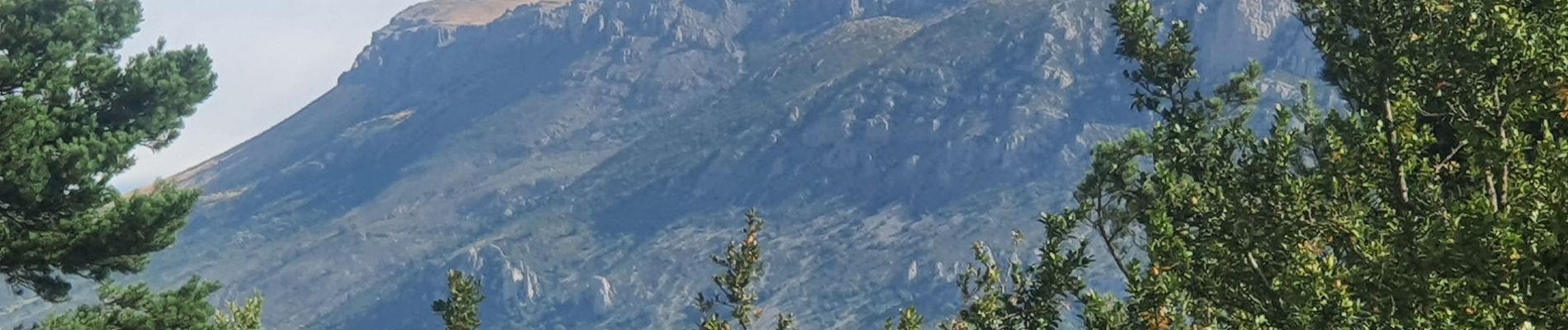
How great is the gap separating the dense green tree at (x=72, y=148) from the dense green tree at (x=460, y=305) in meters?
5.77

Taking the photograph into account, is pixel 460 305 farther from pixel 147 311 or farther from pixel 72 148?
pixel 72 148

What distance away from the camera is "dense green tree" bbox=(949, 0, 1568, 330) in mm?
11461

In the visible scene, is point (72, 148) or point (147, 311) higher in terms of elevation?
point (72, 148)

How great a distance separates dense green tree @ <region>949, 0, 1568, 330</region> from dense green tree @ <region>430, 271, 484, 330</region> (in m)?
14.8

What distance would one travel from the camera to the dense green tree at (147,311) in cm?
2875

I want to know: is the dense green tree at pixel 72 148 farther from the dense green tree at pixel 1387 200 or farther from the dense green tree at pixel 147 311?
the dense green tree at pixel 1387 200

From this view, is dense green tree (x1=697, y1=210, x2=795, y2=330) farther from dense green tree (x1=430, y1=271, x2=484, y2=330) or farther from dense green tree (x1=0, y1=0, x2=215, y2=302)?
dense green tree (x1=0, y1=0, x2=215, y2=302)

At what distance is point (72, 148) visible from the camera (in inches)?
1130

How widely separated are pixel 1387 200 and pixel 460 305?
22111mm

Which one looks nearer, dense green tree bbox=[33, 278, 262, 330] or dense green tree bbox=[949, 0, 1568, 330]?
dense green tree bbox=[949, 0, 1568, 330]

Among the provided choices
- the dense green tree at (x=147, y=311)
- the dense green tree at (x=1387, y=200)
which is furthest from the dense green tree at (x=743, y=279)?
the dense green tree at (x=1387, y=200)

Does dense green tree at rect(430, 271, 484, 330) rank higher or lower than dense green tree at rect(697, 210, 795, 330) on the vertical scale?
lower

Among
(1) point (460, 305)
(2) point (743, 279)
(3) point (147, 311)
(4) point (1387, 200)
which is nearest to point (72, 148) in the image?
(3) point (147, 311)

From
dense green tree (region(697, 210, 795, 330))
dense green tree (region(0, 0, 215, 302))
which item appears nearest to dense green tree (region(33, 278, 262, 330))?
dense green tree (region(0, 0, 215, 302))
